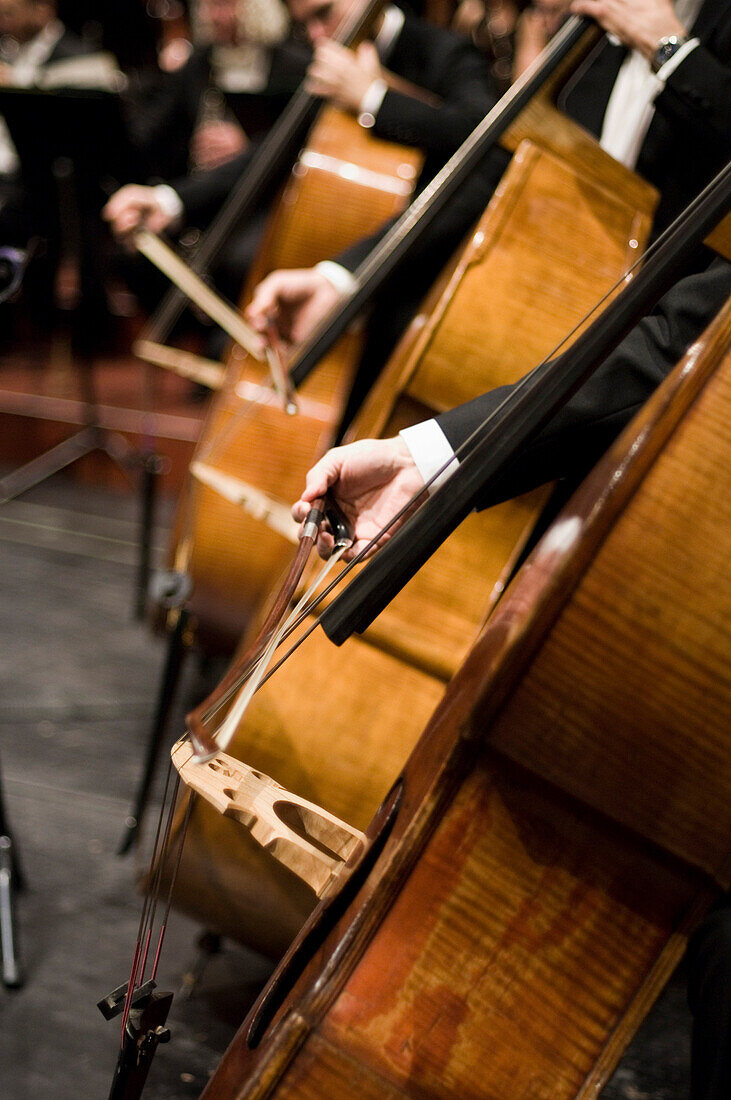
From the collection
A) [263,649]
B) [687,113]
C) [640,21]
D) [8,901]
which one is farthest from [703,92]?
[8,901]

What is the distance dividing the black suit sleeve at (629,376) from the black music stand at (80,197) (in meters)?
1.53

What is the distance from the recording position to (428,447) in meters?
0.79

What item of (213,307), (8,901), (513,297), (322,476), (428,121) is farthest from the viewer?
(428,121)

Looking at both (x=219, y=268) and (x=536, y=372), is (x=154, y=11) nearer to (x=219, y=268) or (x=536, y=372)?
(x=219, y=268)

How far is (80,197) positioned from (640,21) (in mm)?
2251

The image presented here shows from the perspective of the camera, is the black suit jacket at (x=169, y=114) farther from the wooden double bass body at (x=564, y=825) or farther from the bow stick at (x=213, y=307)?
the wooden double bass body at (x=564, y=825)

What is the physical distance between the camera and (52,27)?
425 cm

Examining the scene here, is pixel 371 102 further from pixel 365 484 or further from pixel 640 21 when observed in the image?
pixel 365 484

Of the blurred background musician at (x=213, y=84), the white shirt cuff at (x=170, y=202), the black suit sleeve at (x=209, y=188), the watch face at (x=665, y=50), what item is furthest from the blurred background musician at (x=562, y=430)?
the blurred background musician at (x=213, y=84)

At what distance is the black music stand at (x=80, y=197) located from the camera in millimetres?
2350

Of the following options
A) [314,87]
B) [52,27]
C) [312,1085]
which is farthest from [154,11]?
[312,1085]

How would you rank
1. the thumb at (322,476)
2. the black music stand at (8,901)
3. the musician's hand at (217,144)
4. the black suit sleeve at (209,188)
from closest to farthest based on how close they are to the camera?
the thumb at (322,476) → the black music stand at (8,901) → the black suit sleeve at (209,188) → the musician's hand at (217,144)

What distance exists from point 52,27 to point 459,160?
3.94m

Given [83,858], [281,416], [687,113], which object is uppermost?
[687,113]
